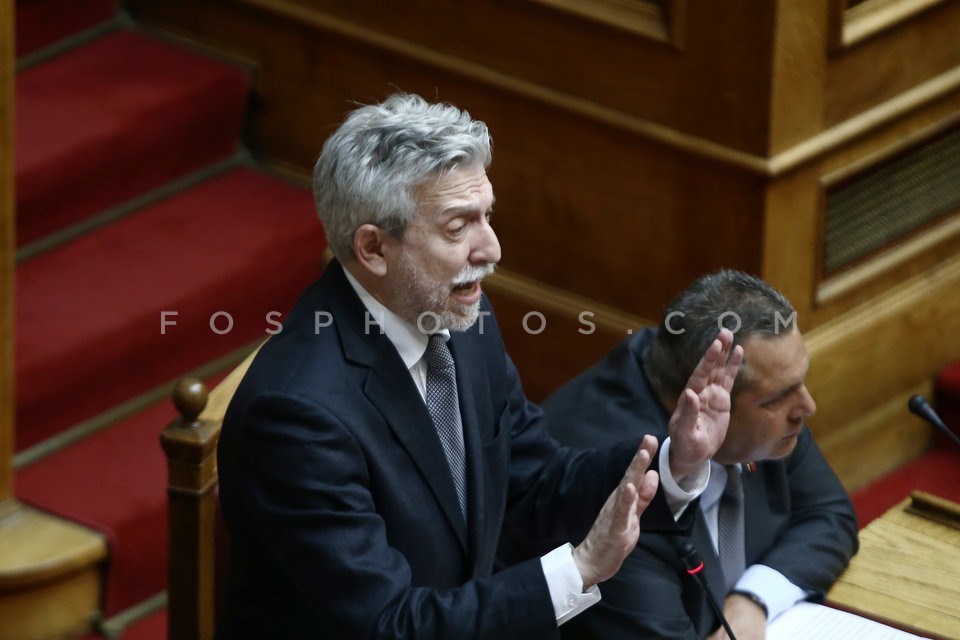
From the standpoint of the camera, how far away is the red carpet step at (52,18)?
4.37 meters

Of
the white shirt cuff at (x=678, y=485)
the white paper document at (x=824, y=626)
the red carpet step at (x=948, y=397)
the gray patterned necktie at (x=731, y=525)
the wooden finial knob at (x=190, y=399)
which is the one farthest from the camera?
the red carpet step at (x=948, y=397)

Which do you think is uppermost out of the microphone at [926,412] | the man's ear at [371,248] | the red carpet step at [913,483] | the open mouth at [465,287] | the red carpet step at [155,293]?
the man's ear at [371,248]

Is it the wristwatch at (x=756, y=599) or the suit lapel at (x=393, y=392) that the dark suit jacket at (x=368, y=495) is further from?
the wristwatch at (x=756, y=599)

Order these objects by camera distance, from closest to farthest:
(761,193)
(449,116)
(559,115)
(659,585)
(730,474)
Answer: (449,116), (659,585), (730,474), (761,193), (559,115)

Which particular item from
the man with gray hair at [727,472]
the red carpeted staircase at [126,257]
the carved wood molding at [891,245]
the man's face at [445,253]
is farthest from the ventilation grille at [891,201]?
the man's face at [445,253]

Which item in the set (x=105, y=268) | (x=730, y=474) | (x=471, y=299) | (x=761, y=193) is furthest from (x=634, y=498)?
(x=105, y=268)

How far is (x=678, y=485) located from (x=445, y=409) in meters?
0.31

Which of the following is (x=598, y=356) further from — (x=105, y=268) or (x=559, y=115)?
(x=105, y=268)

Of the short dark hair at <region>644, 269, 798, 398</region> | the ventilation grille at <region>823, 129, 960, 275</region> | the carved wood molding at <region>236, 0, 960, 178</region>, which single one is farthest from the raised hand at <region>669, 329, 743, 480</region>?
the ventilation grille at <region>823, 129, 960, 275</region>

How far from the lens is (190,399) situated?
2.50 meters

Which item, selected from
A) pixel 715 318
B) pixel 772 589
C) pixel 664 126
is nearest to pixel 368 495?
pixel 715 318

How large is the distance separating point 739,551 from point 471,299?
773 millimetres

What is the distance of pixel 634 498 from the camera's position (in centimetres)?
193

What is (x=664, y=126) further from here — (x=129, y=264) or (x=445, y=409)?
(x=445, y=409)
